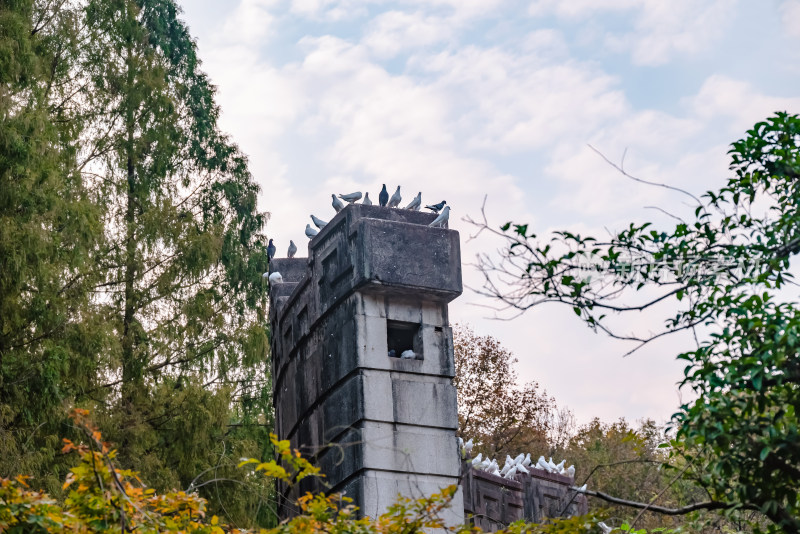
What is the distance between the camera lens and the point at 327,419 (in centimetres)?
847

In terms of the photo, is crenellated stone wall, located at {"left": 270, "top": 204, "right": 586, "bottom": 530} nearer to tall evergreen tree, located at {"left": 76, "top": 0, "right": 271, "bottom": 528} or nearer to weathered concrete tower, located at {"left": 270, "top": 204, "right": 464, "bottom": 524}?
weathered concrete tower, located at {"left": 270, "top": 204, "right": 464, "bottom": 524}

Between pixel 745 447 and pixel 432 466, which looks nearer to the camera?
pixel 745 447

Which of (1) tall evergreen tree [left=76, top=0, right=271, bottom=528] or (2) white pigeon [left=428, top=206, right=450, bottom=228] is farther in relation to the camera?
(1) tall evergreen tree [left=76, top=0, right=271, bottom=528]

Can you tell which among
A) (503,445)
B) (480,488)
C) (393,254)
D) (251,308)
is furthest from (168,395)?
(503,445)

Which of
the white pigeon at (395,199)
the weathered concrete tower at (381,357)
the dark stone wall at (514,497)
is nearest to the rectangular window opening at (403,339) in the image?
the weathered concrete tower at (381,357)

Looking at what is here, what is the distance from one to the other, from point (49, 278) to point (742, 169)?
7.96m

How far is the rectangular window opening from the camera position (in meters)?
8.38

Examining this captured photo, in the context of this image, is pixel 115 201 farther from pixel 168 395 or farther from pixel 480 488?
pixel 480 488

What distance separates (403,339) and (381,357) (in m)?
0.58

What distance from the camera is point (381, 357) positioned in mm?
8164

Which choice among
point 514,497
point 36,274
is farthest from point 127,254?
point 514,497

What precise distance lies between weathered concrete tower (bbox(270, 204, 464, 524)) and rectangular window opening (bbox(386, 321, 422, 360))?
11 mm

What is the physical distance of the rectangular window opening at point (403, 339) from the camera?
8383 millimetres

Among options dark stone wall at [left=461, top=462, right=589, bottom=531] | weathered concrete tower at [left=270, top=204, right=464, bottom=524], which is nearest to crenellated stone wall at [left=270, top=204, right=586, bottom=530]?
weathered concrete tower at [left=270, top=204, right=464, bottom=524]
